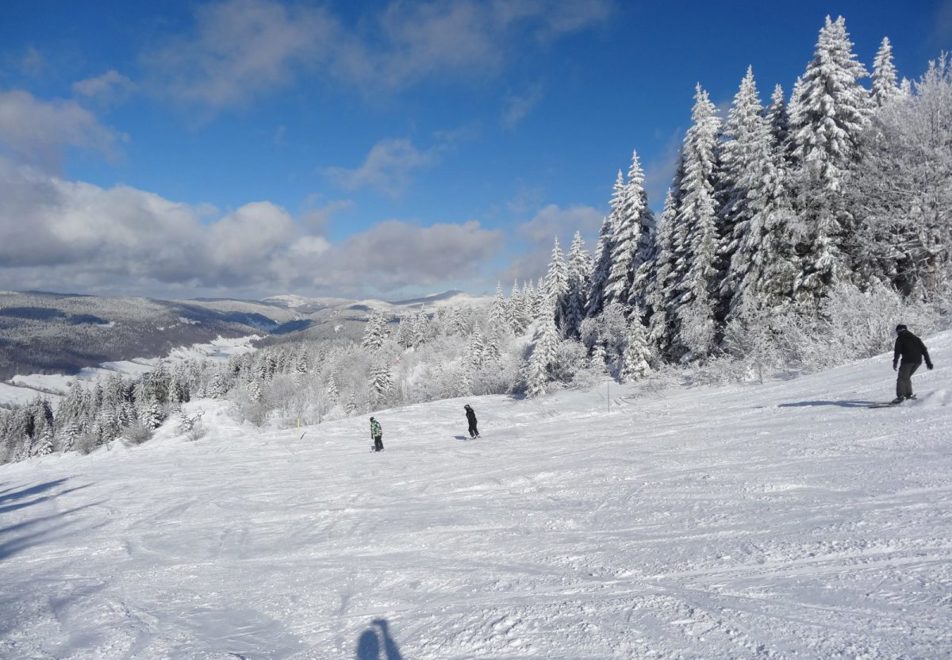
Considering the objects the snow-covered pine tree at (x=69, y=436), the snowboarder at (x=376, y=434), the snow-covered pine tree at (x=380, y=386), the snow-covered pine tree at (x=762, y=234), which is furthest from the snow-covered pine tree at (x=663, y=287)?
the snow-covered pine tree at (x=69, y=436)

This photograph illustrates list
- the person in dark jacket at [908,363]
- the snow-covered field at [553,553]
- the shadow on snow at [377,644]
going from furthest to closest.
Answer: the person in dark jacket at [908,363] < the shadow on snow at [377,644] < the snow-covered field at [553,553]

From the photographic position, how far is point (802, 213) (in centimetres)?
2483

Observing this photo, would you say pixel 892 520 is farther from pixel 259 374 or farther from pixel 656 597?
pixel 259 374

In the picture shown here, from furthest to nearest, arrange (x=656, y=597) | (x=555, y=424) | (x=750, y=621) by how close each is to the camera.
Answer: (x=555, y=424)
(x=656, y=597)
(x=750, y=621)

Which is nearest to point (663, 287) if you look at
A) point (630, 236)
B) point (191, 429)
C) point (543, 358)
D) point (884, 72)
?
point (630, 236)

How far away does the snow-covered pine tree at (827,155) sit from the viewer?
2403 cm

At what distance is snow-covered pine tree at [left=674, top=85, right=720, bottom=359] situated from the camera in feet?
94.1

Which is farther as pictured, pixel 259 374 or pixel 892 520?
pixel 259 374

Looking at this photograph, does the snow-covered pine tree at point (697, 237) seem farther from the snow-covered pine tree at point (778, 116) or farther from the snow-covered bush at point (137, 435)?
the snow-covered bush at point (137, 435)

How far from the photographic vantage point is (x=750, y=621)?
3.71 meters

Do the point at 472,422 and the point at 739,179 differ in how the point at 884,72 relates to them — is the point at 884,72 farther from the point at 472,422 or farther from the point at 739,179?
the point at 472,422

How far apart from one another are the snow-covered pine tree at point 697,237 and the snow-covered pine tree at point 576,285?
1961 cm

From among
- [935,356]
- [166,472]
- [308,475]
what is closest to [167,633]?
[308,475]

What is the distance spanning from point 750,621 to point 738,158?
30917mm
